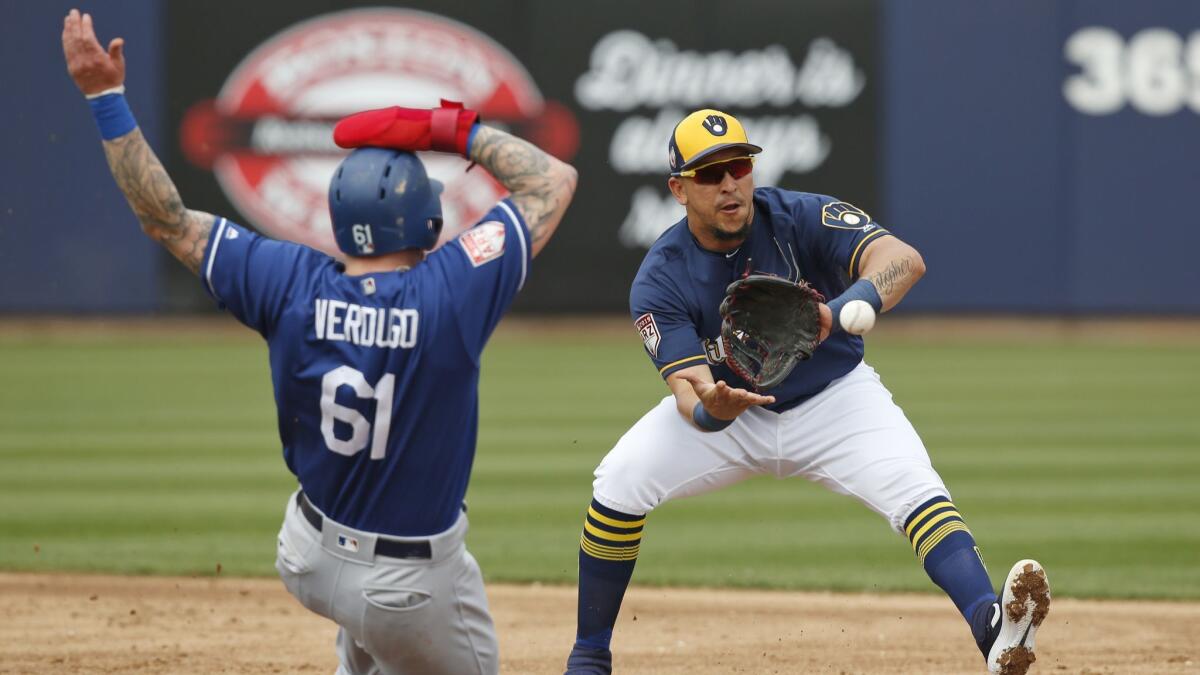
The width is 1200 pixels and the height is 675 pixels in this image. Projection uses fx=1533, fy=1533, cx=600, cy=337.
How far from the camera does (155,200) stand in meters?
3.29

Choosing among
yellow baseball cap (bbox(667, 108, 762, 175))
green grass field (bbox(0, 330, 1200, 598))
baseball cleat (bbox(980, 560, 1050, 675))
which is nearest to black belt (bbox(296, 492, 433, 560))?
baseball cleat (bbox(980, 560, 1050, 675))

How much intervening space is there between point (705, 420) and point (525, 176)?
47.8 inches

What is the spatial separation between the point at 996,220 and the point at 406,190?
15.7 m

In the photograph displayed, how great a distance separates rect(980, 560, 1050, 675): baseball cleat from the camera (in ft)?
12.9

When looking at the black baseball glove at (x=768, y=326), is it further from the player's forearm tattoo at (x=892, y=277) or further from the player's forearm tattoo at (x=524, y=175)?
the player's forearm tattoo at (x=524, y=175)

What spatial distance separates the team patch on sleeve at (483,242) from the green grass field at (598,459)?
375 centimetres

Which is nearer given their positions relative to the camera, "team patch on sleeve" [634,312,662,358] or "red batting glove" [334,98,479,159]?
"red batting glove" [334,98,479,159]

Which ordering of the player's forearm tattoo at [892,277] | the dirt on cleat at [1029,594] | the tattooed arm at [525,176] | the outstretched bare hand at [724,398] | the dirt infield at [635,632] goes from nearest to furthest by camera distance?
the tattooed arm at [525,176]
the dirt on cleat at [1029,594]
the outstretched bare hand at [724,398]
the player's forearm tattoo at [892,277]
the dirt infield at [635,632]

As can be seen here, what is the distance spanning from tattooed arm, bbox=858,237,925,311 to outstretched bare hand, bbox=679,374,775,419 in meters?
0.47

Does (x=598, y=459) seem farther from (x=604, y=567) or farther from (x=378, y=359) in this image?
(x=378, y=359)

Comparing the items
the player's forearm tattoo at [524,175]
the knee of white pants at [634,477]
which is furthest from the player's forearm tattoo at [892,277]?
the player's forearm tattoo at [524,175]

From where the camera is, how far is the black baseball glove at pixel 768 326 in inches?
166

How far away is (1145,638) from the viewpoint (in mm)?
5648

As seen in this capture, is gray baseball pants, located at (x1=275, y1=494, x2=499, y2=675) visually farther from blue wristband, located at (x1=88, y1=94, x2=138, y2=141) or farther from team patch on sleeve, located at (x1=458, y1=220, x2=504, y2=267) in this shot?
blue wristband, located at (x1=88, y1=94, x2=138, y2=141)
